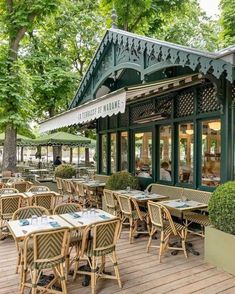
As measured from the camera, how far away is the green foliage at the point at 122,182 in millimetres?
7926

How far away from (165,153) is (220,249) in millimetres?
3499

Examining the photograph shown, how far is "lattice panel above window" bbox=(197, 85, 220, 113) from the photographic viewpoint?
19.5ft

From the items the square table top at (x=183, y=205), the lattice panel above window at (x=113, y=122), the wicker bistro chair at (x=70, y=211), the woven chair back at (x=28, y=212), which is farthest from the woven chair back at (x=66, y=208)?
the lattice panel above window at (x=113, y=122)

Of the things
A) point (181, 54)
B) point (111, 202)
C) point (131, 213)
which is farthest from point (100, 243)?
point (181, 54)

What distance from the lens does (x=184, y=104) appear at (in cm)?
685

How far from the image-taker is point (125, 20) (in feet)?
42.4

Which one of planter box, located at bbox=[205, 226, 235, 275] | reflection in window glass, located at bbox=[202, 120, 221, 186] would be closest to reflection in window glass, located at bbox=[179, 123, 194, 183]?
reflection in window glass, located at bbox=[202, 120, 221, 186]

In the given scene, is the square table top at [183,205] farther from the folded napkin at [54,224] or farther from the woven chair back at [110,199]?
the folded napkin at [54,224]

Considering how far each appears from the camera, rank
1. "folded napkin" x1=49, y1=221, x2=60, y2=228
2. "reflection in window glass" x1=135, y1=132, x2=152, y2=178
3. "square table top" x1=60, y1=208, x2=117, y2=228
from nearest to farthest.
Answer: "folded napkin" x1=49, y1=221, x2=60, y2=228 → "square table top" x1=60, y1=208, x2=117, y2=228 → "reflection in window glass" x1=135, y1=132, x2=152, y2=178

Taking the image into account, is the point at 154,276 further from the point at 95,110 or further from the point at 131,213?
the point at 95,110

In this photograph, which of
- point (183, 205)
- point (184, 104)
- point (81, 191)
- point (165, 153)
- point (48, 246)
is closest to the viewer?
point (48, 246)

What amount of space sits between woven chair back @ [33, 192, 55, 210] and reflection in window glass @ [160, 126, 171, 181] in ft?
9.65

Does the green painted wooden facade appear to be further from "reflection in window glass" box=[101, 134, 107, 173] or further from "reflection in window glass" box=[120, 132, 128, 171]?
"reflection in window glass" box=[101, 134, 107, 173]

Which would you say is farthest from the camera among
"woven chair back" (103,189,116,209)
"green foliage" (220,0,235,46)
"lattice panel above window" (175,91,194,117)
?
"green foliage" (220,0,235,46)
